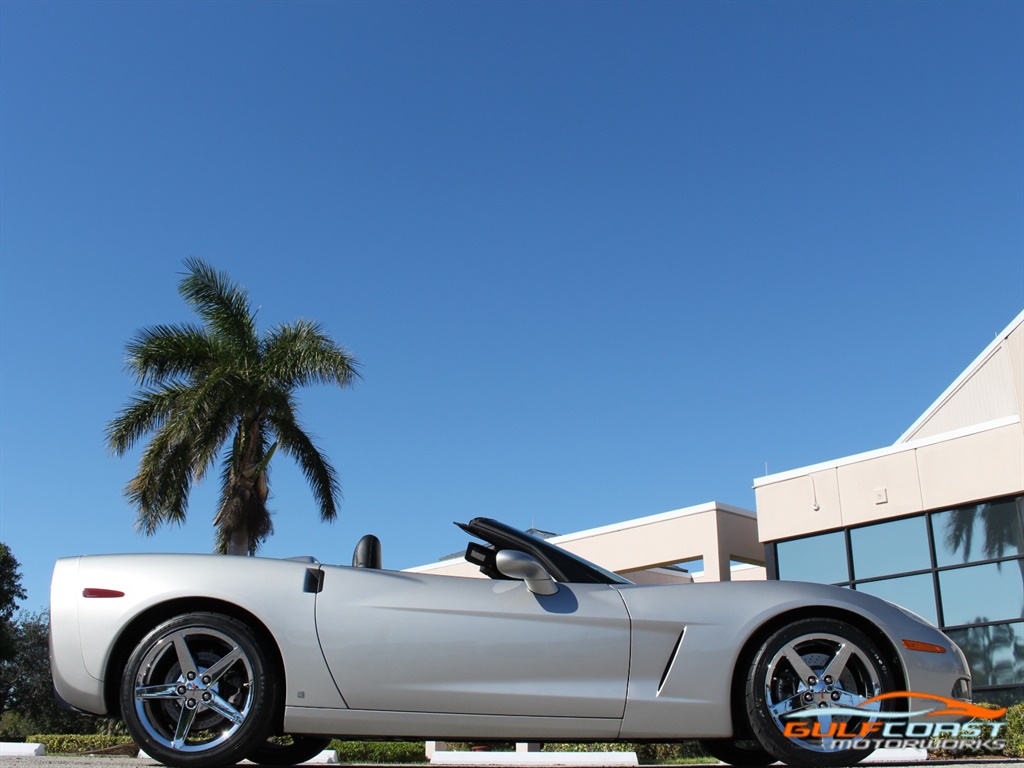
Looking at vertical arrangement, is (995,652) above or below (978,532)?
below

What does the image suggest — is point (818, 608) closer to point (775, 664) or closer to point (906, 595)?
point (775, 664)

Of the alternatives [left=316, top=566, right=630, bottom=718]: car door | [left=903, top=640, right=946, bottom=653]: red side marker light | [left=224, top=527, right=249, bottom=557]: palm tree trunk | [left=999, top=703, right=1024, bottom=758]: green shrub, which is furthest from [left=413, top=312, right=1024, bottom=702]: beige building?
[left=316, top=566, right=630, bottom=718]: car door

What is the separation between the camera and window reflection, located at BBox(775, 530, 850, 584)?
1712 cm

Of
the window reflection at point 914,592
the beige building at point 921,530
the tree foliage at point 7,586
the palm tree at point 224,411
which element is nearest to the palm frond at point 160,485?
the palm tree at point 224,411

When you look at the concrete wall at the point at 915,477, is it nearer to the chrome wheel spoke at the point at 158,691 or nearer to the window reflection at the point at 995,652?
the window reflection at the point at 995,652

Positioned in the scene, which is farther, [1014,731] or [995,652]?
[995,652]

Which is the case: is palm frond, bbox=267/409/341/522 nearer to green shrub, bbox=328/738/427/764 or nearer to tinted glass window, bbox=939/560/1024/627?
green shrub, bbox=328/738/427/764

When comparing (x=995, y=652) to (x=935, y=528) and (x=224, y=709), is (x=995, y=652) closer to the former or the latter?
(x=935, y=528)

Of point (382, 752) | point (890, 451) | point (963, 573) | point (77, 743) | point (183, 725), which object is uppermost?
point (890, 451)

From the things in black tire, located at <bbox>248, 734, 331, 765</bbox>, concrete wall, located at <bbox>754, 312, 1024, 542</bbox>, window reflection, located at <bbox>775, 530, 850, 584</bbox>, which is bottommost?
black tire, located at <bbox>248, 734, 331, 765</bbox>

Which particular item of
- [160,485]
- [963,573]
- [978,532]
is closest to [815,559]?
[963,573]

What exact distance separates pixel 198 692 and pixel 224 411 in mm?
15266

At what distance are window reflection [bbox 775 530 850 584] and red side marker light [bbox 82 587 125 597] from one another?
14546 millimetres

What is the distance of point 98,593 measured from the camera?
401 cm
